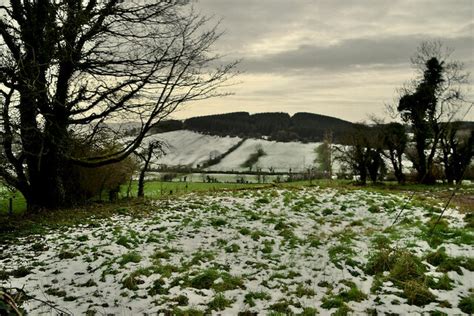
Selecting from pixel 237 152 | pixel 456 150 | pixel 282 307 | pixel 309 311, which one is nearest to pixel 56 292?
pixel 282 307

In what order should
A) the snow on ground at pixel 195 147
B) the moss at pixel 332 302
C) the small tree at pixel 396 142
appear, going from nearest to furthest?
the moss at pixel 332 302
the small tree at pixel 396 142
the snow on ground at pixel 195 147

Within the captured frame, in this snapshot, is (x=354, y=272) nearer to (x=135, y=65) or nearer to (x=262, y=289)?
(x=262, y=289)

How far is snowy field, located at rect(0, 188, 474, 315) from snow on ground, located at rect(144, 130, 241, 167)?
135m

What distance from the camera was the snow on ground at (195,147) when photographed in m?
157

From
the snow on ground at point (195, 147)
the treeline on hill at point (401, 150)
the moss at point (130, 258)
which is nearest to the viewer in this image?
the moss at point (130, 258)

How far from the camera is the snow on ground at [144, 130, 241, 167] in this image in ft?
515

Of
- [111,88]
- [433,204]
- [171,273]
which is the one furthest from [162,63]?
[433,204]

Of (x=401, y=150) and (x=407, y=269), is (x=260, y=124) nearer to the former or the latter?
(x=401, y=150)

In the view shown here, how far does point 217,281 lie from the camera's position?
684cm

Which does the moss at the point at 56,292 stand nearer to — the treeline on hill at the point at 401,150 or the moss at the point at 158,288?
the moss at the point at 158,288

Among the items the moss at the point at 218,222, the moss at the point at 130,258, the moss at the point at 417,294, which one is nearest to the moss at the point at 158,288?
the moss at the point at 130,258

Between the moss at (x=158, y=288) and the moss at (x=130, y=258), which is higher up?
the moss at (x=130, y=258)

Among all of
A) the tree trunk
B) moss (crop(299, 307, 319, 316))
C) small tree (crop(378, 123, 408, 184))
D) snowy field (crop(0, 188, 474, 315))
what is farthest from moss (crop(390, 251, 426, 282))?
small tree (crop(378, 123, 408, 184))

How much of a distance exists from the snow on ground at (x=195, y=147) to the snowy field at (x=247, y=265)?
134857 mm
